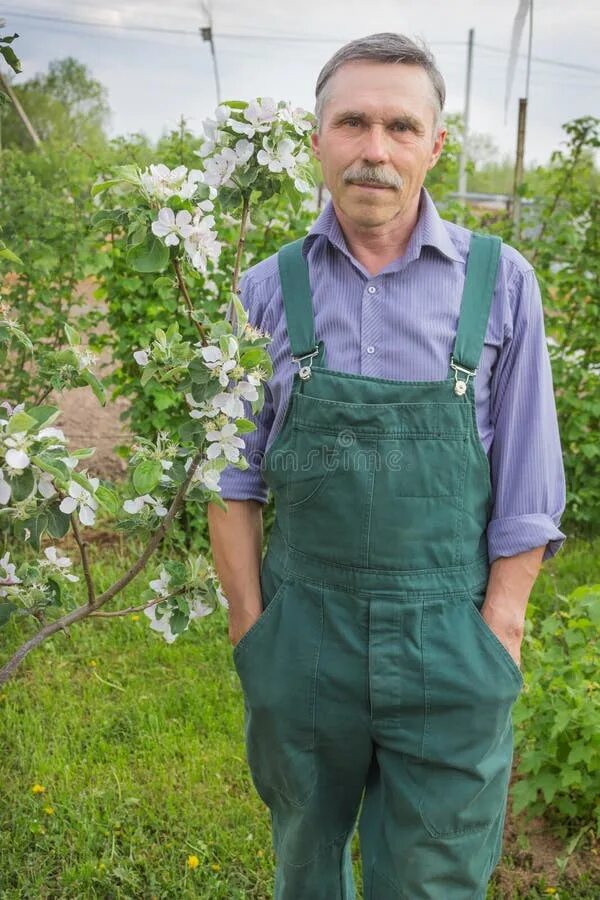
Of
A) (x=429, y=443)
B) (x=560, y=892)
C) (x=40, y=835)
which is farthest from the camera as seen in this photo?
(x=40, y=835)

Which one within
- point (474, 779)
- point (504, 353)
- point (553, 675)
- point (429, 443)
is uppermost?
point (504, 353)

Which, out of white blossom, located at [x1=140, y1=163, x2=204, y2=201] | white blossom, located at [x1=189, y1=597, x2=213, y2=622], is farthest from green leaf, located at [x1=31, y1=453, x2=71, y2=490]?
white blossom, located at [x1=189, y1=597, x2=213, y2=622]

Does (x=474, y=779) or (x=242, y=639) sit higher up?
(x=242, y=639)

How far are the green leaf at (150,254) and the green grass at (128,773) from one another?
139 cm

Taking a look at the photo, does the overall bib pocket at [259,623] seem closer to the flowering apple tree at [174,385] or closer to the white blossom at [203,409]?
the flowering apple tree at [174,385]

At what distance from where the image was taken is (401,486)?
5.41ft

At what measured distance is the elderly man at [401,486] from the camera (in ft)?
5.46

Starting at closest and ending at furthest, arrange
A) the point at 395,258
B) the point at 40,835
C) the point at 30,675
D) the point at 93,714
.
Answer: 1. the point at 395,258
2. the point at 40,835
3. the point at 93,714
4. the point at 30,675

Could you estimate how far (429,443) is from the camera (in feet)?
5.42

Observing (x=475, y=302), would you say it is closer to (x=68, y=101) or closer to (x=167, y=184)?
(x=167, y=184)

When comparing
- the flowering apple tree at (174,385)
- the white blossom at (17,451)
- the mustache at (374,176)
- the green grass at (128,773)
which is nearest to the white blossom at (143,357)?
the flowering apple tree at (174,385)

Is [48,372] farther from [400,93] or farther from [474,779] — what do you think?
[474,779]

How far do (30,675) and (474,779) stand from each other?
2.05 meters

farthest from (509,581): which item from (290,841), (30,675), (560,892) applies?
(30,675)
